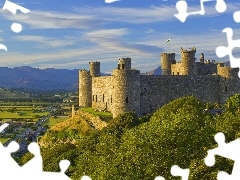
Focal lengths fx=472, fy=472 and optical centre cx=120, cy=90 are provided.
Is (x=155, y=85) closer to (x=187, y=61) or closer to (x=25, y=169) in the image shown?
(x=187, y=61)

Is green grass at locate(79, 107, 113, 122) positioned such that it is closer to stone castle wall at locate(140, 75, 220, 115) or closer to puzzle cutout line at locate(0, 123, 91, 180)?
stone castle wall at locate(140, 75, 220, 115)

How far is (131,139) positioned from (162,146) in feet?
8.39

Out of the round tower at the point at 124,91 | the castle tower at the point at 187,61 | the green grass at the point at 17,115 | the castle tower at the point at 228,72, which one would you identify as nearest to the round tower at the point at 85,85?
the round tower at the point at 124,91

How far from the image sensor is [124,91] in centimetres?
4966

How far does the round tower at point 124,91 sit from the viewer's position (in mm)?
49750

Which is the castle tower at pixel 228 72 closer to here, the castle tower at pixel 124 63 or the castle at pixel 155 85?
the castle at pixel 155 85

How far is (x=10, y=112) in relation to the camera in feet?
617

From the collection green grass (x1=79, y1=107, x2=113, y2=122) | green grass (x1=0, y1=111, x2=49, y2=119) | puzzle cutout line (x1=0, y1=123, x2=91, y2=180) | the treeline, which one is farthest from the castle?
green grass (x1=0, y1=111, x2=49, y2=119)

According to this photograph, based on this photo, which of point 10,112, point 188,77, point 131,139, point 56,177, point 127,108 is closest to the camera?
point 56,177

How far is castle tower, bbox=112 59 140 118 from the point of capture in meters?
49.8

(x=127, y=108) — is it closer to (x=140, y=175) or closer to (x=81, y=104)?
(x=81, y=104)

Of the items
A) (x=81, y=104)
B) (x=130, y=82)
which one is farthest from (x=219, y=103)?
(x=81, y=104)

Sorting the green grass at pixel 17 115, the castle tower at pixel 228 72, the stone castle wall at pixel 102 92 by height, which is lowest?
the green grass at pixel 17 115

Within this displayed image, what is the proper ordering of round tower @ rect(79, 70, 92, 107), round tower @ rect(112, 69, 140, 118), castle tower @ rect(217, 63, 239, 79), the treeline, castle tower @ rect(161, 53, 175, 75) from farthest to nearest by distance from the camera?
castle tower @ rect(161, 53, 175, 75) → round tower @ rect(79, 70, 92, 107) → castle tower @ rect(217, 63, 239, 79) → round tower @ rect(112, 69, 140, 118) → the treeline
